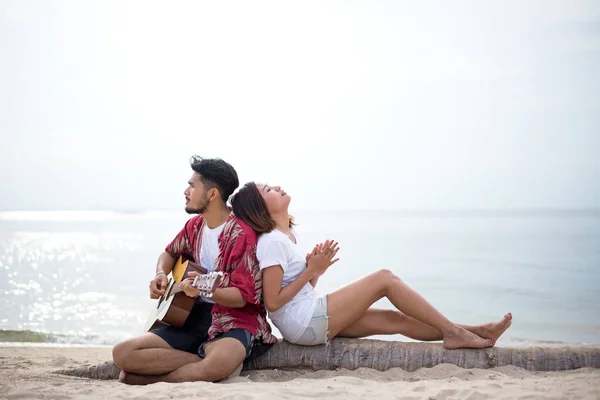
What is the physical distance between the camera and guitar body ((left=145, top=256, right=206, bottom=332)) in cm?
474

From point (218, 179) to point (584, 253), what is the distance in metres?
19.1

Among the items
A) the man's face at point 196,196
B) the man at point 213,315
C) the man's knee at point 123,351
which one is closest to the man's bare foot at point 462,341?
the man at point 213,315

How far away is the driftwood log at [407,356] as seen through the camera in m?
4.92

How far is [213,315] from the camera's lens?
15.9 ft

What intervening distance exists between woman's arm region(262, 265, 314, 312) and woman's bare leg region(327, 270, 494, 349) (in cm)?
35

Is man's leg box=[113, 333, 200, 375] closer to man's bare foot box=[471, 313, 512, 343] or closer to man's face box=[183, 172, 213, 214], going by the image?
man's face box=[183, 172, 213, 214]

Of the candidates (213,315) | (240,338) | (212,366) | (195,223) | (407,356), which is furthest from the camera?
(195,223)

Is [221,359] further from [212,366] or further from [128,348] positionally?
[128,348]

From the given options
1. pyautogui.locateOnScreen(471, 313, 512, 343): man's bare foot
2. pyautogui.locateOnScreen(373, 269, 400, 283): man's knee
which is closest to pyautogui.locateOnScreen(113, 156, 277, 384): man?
pyautogui.locateOnScreen(373, 269, 400, 283): man's knee

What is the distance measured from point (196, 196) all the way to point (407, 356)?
212 cm

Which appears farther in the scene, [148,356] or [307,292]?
[307,292]

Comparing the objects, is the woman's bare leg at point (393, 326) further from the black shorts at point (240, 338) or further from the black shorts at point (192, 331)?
the black shorts at point (192, 331)

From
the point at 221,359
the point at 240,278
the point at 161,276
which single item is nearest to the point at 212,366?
the point at 221,359

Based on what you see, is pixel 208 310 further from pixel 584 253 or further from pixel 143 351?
pixel 584 253
